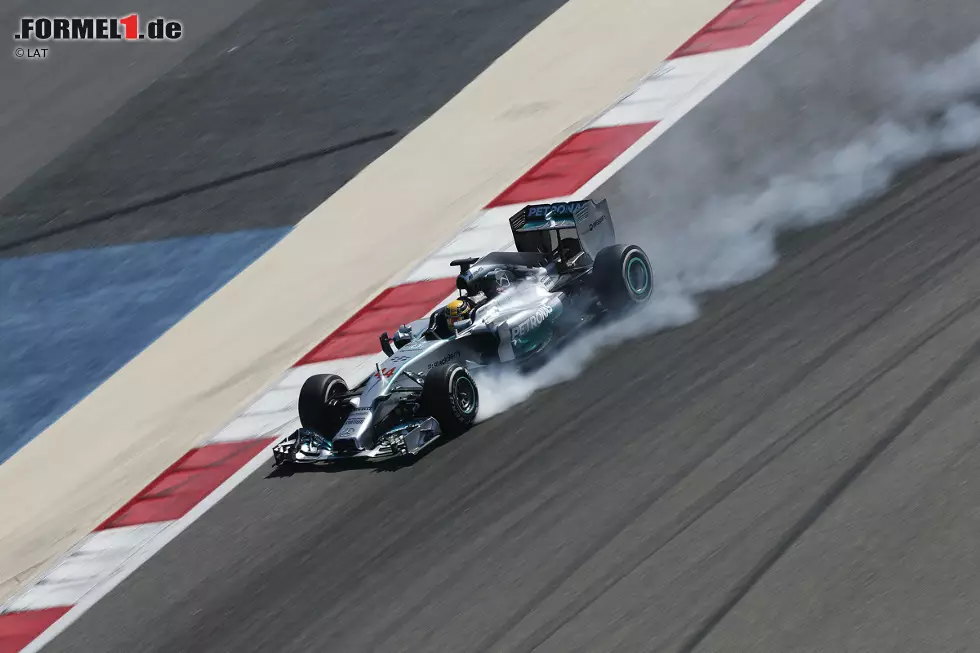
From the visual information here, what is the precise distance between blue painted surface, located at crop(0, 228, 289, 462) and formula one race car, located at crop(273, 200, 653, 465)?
442 cm

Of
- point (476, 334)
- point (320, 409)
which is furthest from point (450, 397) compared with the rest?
point (320, 409)

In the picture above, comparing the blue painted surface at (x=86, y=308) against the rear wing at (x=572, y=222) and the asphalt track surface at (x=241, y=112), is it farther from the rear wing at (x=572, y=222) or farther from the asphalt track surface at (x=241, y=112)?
the rear wing at (x=572, y=222)

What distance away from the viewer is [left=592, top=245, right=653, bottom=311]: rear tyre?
38.4 ft

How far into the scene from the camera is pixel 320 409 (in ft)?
36.8

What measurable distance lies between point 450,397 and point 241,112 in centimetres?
916

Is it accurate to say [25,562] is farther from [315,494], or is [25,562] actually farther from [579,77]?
[579,77]

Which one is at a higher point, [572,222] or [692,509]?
[572,222]

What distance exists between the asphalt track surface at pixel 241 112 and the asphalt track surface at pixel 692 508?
250 inches

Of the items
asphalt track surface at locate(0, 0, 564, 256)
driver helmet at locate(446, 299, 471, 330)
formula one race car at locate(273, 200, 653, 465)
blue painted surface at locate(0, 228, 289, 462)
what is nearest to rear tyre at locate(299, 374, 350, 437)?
formula one race car at locate(273, 200, 653, 465)

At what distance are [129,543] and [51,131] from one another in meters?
9.61

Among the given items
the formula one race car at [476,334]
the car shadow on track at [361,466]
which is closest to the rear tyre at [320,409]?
the formula one race car at [476,334]

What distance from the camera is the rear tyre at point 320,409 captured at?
11219mm

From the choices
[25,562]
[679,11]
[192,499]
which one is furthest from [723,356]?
[679,11]

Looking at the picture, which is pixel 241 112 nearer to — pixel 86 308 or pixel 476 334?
pixel 86 308
